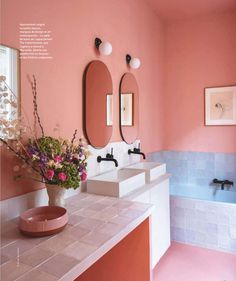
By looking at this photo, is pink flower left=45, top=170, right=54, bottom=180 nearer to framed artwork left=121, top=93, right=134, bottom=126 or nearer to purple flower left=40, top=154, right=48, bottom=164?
purple flower left=40, top=154, right=48, bottom=164

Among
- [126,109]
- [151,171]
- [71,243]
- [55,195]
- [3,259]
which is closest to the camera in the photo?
[3,259]

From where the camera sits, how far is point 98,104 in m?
2.30

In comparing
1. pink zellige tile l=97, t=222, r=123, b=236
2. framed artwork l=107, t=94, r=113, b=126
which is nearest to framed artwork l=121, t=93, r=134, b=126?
framed artwork l=107, t=94, r=113, b=126

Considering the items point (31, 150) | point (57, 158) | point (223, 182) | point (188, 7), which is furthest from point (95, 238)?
point (188, 7)

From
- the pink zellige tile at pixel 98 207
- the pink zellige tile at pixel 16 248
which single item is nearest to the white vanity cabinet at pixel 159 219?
the pink zellige tile at pixel 98 207

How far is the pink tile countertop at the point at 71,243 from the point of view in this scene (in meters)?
0.94

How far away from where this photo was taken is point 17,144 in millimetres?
1418

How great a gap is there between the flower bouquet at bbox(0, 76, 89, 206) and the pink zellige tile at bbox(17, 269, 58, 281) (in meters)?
0.55

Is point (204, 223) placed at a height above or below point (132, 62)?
below

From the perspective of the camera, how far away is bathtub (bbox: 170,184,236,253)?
287 centimetres

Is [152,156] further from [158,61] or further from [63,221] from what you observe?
[63,221]

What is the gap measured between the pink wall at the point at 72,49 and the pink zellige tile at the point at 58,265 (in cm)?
59

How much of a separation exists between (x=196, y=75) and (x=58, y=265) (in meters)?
3.37

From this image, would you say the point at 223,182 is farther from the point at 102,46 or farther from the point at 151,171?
the point at 102,46
